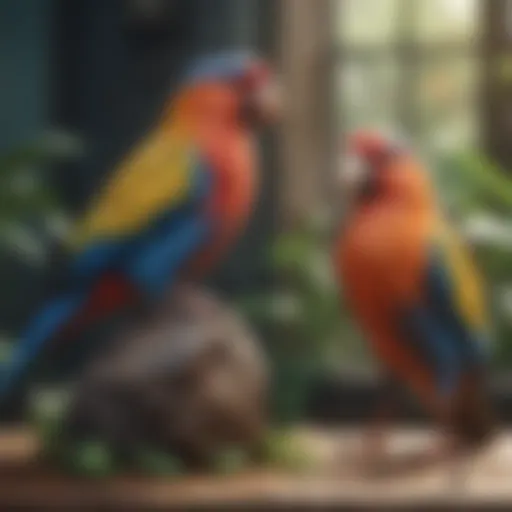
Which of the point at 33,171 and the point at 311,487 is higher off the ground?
the point at 33,171

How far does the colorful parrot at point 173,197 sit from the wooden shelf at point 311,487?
13 cm

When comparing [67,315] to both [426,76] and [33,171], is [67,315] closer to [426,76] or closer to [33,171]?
[33,171]

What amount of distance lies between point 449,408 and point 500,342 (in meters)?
0.07

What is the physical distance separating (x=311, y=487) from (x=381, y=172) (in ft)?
0.92

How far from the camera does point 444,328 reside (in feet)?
3.43

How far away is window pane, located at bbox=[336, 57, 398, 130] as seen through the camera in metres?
1.05

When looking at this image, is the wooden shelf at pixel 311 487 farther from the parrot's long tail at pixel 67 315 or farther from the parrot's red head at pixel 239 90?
the parrot's red head at pixel 239 90

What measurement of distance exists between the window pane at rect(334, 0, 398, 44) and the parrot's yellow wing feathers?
6.9 inches

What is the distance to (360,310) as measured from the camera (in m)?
1.04

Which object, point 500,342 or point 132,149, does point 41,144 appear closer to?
point 132,149

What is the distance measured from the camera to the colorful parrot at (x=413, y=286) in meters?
1.03

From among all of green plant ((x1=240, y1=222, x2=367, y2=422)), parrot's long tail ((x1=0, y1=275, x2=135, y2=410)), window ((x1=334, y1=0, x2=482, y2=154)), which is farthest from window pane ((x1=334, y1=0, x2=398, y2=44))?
parrot's long tail ((x1=0, y1=275, x2=135, y2=410))

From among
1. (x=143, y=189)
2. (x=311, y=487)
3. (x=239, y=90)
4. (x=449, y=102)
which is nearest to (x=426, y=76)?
(x=449, y=102)

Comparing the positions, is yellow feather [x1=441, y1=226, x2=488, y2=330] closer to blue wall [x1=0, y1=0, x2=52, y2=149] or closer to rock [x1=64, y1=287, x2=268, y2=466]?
rock [x1=64, y1=287, x2=268, y2=466]
